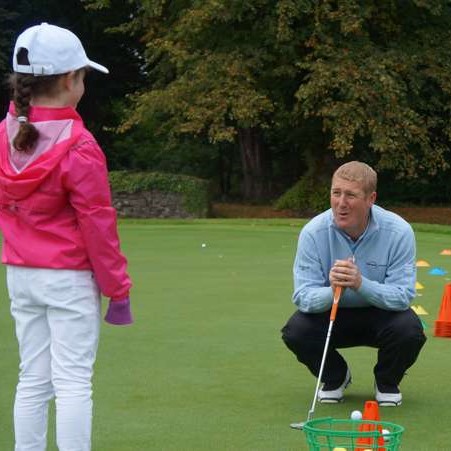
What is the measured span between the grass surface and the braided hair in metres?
1.36

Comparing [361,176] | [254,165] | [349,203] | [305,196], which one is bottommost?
[254,165]

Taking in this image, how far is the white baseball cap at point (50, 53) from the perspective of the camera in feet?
14.2

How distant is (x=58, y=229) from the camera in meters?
4.38

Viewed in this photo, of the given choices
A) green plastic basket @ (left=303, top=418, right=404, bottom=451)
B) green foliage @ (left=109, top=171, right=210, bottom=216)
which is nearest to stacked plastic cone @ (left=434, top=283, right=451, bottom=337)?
green plastic basket @ (left=303, top=418, right=404, bottom=451)

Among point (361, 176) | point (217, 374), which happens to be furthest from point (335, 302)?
point (217, 374)

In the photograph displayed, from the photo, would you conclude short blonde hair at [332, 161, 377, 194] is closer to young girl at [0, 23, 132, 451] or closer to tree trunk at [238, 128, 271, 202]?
young girl at [0, 23, 132, 451]

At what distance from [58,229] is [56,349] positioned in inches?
16.5

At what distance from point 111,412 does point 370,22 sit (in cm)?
2390

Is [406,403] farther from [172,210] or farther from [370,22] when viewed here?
[370,22]

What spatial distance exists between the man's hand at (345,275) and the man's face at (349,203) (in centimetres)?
29

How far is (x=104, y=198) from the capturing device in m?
4.31

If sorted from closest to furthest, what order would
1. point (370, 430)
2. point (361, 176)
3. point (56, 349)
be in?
point (56, 349) < point (370, 430) < point (361, 176)

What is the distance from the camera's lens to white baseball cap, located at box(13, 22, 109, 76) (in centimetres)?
433

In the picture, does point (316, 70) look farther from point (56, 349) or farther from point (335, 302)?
point (56, 349)
